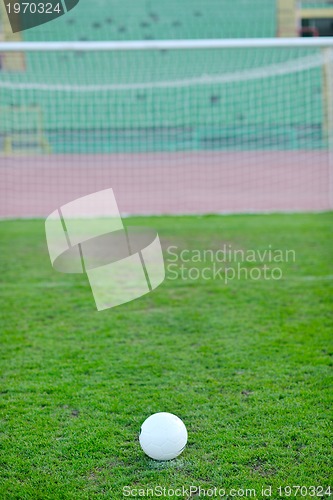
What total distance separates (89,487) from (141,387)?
0.94 metres

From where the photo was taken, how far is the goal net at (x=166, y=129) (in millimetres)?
11305

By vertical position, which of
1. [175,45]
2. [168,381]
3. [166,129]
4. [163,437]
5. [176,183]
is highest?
[175,45]

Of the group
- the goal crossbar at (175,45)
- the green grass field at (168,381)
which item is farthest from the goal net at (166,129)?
the green grass field at (168,381)

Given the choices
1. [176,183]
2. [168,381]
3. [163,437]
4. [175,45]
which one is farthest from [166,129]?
[163,437]

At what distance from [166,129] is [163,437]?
15.9 m

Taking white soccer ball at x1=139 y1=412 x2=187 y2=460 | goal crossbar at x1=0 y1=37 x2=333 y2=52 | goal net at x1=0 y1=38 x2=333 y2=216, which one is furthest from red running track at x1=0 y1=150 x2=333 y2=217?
white soccer ball at x1=139 y1=412 x2=187 y2=460

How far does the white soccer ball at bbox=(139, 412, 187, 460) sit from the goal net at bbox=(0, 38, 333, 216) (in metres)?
7.57

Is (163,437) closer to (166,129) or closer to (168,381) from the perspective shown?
(168,381)

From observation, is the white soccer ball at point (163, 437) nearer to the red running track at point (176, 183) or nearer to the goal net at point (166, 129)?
the red running track at point (176, 183)

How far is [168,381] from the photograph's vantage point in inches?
132

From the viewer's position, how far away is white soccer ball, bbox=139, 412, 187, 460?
2465 millimetres

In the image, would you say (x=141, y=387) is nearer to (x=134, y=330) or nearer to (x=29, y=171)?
(x=134, y=330)

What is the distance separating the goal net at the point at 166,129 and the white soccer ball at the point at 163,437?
757cm

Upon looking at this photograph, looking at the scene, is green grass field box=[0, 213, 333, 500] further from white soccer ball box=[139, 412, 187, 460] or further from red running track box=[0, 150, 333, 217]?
red running track box=[0, 150, 333, 217]
